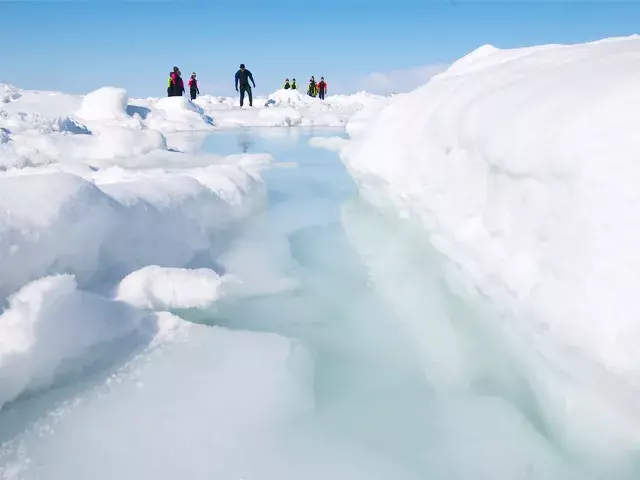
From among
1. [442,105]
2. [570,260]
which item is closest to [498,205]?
[570,260]

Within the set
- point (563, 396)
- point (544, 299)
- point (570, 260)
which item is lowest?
point (563, 396)

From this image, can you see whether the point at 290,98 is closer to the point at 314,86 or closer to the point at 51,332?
the point at 314,86

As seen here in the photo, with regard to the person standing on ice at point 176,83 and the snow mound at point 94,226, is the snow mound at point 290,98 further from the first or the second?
the snow mound at point 94,226

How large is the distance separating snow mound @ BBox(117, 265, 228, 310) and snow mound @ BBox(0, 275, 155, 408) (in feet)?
0.79

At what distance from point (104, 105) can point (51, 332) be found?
11.2 metres

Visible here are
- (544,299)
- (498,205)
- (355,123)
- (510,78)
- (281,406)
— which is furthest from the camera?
(355,123)

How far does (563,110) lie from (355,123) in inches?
192

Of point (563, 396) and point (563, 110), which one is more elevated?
point (563, 110)

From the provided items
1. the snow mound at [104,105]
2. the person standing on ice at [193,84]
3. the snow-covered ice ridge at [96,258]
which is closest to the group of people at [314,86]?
the person standing on ice at [193,84]

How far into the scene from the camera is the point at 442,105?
118 inches

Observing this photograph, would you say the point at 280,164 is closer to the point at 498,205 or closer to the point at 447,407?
the point at 498,205

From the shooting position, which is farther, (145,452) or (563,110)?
(563,110)

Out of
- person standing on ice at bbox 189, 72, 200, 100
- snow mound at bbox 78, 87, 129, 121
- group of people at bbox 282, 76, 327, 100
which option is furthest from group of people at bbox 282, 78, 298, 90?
snow mound at bbox 78, 87, 129, 121

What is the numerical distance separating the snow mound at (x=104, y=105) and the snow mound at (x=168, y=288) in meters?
10.6
